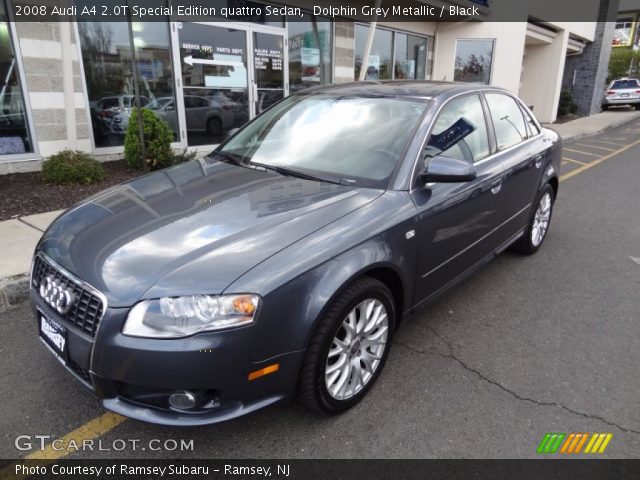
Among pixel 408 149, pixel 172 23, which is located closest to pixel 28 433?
pixel 408 149

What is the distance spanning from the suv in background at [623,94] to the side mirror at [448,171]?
29867 millimetres

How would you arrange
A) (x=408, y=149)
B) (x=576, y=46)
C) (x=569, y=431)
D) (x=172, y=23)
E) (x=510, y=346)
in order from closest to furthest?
(x=569, y=431), (x=408, y=149), (x=510, y=346), (x=172, y=23), (x=576, y=46)

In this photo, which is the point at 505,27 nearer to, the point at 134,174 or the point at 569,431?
the point at 134,174

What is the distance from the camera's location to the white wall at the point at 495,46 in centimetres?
1418

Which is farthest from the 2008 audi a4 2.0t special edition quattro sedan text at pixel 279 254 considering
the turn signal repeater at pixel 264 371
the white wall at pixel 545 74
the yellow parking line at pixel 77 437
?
the white wall at pixel 545 74

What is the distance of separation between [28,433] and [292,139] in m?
2.27

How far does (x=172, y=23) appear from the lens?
25.1ft

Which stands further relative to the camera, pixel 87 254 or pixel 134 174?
pixel 134 174

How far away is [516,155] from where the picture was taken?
380 centimetres

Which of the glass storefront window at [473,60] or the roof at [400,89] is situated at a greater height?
the glass storefront window at [473,60]

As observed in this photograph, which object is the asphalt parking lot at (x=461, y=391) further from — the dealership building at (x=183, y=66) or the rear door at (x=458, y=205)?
the dealership building at (x=183, y=66)

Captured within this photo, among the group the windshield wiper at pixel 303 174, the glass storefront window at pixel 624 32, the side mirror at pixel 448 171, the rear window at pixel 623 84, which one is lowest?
the windshield wiper at pixel 303 174

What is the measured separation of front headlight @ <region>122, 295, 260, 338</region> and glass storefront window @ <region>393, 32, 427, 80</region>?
38.0ft

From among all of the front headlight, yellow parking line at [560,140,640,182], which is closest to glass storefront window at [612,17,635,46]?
yellow parking line at [560,140,640,182]
